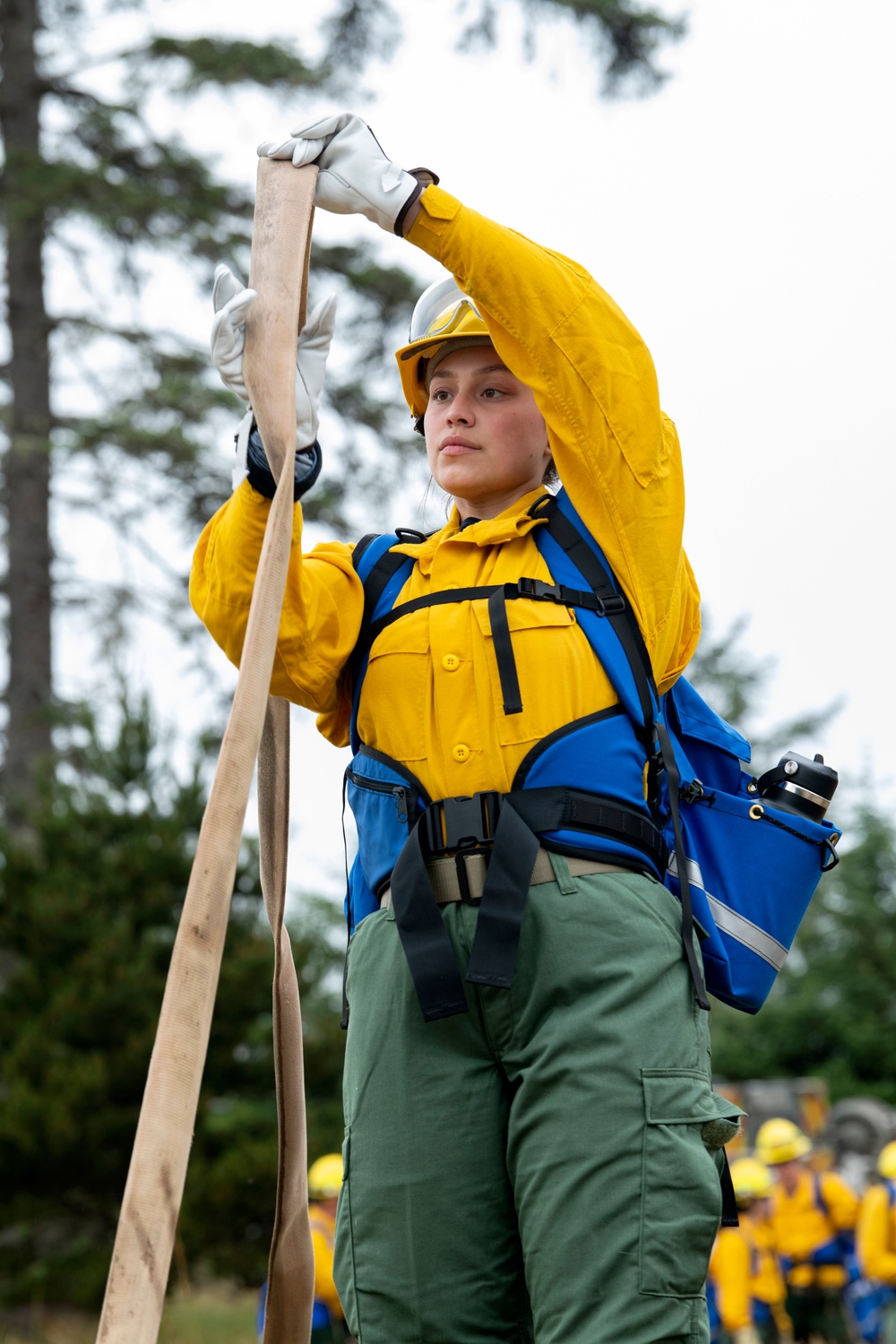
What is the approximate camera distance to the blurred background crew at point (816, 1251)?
12.2 metres

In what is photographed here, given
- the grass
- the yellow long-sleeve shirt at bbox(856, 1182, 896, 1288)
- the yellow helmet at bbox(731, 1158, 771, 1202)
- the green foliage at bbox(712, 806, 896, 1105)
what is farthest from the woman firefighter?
the green foliage at bbox(712, 806, 896, 1105)

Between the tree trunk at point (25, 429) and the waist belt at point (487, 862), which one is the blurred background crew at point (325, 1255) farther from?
the waist belt at point (487, 862)

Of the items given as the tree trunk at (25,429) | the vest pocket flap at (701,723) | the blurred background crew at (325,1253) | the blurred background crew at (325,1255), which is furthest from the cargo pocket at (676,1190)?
the tree trunk at (25,429)

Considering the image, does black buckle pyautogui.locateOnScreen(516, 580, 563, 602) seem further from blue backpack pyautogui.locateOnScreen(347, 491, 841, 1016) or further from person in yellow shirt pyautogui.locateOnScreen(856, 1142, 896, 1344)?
person in yellow shirt pyautogui.locateOnScreen(856, 1142, 896, 1344)

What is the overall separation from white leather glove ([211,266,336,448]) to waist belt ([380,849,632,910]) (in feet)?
2.31

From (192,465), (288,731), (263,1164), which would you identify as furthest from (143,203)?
(288,731)

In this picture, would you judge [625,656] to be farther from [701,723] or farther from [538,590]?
[701,723]

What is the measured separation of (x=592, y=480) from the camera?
2508mm

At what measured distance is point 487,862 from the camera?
7.68 feet

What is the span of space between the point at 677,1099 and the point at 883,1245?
9460 mm

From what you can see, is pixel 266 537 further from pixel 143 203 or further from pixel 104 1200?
pixel 143 203

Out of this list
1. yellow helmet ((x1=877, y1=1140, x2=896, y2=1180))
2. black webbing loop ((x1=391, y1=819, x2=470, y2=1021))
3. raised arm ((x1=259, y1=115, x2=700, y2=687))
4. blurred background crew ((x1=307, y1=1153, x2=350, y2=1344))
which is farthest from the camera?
yellow helmet ((x1=877, y1=1140, x2=896, y2=1180))

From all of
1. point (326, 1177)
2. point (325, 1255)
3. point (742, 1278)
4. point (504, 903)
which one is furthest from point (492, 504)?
point (742, 1278)

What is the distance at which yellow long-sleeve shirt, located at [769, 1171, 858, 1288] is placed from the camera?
12234mm
